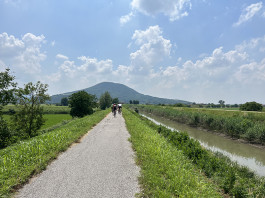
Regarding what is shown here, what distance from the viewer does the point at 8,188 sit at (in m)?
3.94

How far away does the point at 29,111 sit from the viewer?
18.8 m

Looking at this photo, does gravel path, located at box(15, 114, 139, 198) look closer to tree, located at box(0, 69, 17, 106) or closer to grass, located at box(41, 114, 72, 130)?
tree, located at box(0, 69, 17, 106)

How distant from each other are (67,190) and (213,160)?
20.9 ft

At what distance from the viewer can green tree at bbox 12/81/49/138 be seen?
17.9 m

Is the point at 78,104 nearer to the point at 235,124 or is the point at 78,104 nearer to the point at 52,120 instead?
the point at 52,120

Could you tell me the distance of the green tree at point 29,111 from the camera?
58.7 ft

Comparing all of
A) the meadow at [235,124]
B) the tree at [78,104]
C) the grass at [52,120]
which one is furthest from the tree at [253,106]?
the grass at [52,120]

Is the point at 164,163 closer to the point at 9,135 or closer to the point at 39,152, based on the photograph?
the point at 39,152

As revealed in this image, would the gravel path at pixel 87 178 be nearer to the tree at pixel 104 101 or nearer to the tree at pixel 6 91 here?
the tree at pixel 6 91

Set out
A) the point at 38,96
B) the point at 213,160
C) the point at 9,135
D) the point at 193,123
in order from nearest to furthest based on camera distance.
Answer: the point at 213,160
the point at 9,135
the point at 38,96
the point at 193,123

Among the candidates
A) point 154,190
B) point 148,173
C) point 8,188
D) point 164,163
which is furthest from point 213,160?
point 8,188

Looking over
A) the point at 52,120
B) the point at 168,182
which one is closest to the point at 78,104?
the point at 52,120

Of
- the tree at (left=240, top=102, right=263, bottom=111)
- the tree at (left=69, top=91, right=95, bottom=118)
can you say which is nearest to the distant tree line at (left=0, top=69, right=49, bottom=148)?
the tree at (left=69, top=91, right=95, bottom=118)

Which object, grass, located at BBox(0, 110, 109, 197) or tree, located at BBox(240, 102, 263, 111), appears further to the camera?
tree, located at BBox(240, 102, 263, 111)
